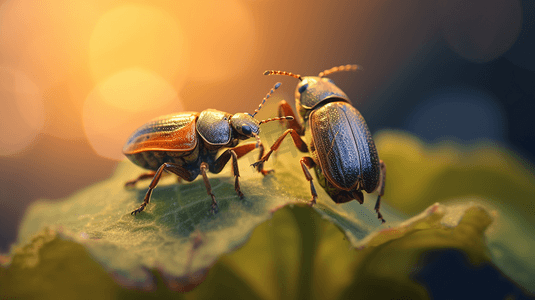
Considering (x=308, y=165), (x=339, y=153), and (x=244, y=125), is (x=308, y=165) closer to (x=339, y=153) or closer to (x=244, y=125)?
(x=339, y=153)

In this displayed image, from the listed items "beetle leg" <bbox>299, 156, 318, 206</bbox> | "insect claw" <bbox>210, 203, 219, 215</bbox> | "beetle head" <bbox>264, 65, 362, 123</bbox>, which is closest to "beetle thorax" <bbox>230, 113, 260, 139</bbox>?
"beetle leg" <bbox>299, 156, 318, 206</bbox>

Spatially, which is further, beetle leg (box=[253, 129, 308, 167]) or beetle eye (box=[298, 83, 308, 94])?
beetle eye (box=[298, 83, 308, 94])

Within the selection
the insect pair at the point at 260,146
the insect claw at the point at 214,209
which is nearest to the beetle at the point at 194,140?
the insect pair at the point at 260,146

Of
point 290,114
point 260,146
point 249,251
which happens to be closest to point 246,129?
point 260,146

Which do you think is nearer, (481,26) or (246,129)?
(246,129)

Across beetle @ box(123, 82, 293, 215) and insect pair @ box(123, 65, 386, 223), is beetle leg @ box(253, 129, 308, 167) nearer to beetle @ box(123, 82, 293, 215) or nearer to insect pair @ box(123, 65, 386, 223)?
insect pair @ box(123, 65, 386, 223)

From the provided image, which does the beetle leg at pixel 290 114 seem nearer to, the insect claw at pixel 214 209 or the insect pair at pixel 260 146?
the insect pair at pixel 260 146
